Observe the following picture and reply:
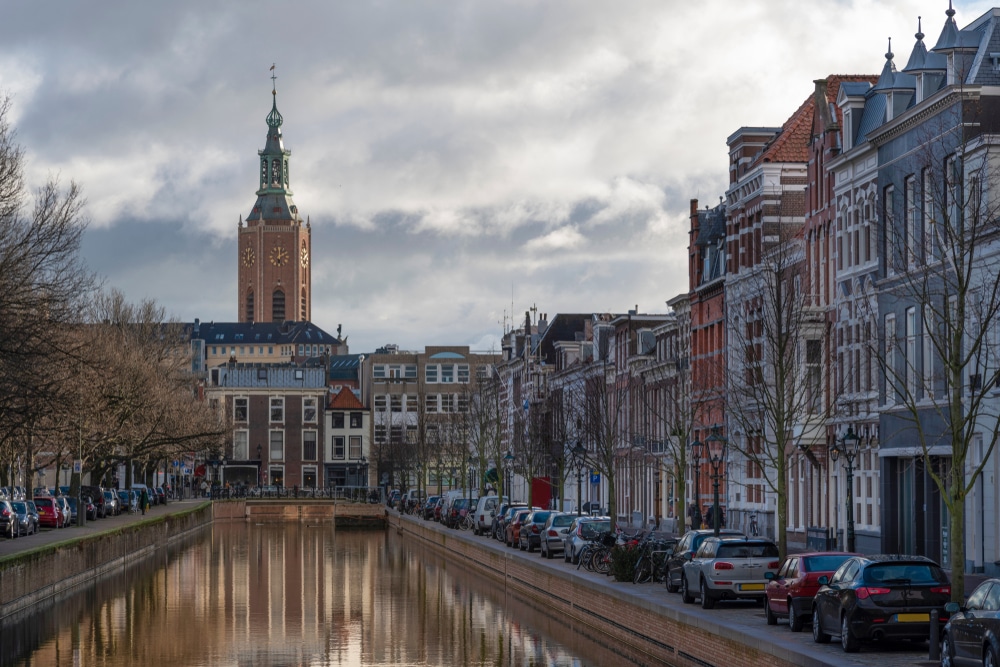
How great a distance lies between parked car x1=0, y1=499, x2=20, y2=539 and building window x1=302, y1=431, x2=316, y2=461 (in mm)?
96856

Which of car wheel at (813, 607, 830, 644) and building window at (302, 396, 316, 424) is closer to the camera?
car wheel at (813, 607, 830, 644)

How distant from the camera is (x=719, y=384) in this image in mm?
61625

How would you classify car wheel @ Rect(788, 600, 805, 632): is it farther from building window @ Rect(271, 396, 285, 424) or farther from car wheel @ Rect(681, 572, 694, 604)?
building window @ Rect(271, 396, 285, 424)

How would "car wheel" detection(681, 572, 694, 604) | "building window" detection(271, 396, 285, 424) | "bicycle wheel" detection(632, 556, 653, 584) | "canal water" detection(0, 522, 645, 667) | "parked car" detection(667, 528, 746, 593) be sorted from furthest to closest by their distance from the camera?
"building window" detection(271, 396, 285, 424), "bicycle wheel" detection(632, 556, 653, 584), "parked car" detection(667, 528, 746, 593), "car wheel" detection(681, 572, 694, 604), "canal water" detection(0, 522, 645, 667)

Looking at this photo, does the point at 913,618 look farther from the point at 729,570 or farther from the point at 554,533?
the point at 554,533

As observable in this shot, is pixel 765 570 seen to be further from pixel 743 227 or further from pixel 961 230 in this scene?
pixel 743 227

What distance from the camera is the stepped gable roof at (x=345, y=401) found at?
524 feet

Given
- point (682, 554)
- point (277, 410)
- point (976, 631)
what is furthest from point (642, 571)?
point (277, 410)

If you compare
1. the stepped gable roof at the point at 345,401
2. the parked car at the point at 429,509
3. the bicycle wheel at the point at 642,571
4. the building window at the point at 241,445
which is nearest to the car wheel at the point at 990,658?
the bicycle wheel at the point at 642,571

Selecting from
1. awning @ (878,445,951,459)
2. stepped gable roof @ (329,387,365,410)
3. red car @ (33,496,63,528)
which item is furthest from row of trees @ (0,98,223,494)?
stepped gable roof @ (329,387,365,410)

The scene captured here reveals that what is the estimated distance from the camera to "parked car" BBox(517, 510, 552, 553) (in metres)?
58.5

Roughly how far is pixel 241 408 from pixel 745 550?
127m

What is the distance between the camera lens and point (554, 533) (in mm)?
54562

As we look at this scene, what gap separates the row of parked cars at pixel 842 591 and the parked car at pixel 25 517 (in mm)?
30983
